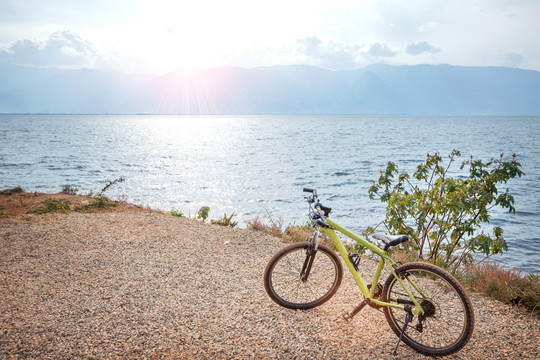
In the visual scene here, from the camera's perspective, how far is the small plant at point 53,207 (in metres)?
12.3

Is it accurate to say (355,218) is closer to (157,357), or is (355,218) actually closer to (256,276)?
(256,276)

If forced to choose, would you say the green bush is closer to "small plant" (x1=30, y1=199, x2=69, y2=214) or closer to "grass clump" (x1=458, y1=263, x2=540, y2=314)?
"grass clump" (x1=458, y1=263, x2=540, y2=314)

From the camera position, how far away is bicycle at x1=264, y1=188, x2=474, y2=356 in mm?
4648

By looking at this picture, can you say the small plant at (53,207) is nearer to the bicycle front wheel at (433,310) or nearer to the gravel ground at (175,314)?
the gravel ground at (175,314)

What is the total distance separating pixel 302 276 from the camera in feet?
19.1

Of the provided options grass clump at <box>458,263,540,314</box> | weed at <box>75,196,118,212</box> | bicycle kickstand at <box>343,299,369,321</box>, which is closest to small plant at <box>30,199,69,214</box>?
weed at <box>75,196,118,212</box>

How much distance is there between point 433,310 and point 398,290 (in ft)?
1.55

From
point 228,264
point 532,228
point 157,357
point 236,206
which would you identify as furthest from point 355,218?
point 157,357

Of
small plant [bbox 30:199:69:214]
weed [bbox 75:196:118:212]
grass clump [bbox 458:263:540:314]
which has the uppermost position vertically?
grass clump [bbox 458:263:540:314]

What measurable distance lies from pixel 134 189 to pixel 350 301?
79.5ft

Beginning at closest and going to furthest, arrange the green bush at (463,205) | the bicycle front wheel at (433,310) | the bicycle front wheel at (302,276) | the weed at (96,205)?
the bicycle front wheel at (433,310) < the bicycle front wheel at (302,276) < the green bush at (463,205) < the weed at (96,205)

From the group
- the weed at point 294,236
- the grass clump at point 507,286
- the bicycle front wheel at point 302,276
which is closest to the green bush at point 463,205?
the grass clump at point 507,286

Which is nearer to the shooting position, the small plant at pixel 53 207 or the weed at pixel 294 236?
the weed at pixel 294 236

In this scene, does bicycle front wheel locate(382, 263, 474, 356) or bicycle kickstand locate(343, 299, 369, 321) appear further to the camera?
bicycle kickstand locate(343, 299, 369, 321)
